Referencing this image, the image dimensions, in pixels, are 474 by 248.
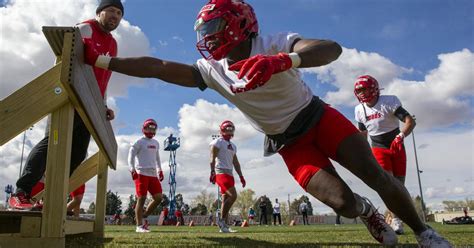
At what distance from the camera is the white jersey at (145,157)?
33.3 feet

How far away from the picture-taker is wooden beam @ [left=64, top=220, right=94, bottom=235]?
3518mm

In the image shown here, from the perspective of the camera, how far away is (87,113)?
3469mm

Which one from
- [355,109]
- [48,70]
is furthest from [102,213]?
[355,109]

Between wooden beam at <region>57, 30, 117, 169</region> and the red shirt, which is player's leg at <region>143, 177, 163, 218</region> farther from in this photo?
wooden beam at <region>57, 30, 117, 169</region>

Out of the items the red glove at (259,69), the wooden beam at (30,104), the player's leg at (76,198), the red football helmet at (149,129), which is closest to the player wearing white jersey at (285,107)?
the wooden beam at (30,104)

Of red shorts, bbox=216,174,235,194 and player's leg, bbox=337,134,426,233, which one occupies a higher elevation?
red shorts, bbox=216,174,235,194

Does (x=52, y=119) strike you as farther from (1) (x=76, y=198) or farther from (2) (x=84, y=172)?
(1) (x=76, y=198)

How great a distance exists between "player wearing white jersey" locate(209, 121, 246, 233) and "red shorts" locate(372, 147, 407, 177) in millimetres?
3880

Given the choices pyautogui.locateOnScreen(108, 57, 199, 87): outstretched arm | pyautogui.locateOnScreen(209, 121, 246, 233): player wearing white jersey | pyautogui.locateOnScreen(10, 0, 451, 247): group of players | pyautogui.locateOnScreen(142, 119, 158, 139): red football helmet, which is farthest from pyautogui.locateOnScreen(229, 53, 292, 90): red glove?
pyautogui.locateOnScreen(142, 119, 158, 139): red football helmet

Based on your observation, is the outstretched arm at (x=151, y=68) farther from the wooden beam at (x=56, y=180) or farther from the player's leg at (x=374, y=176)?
the player's leg at (x=374, y=176)

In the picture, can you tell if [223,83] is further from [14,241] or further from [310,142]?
[14,241]

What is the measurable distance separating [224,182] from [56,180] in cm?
751

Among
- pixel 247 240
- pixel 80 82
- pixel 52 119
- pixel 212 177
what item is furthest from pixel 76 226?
pixel 212 177

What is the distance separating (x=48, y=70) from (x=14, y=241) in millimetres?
1260
